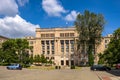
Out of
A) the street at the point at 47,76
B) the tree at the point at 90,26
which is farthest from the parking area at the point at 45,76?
the tree at the point at 90,26

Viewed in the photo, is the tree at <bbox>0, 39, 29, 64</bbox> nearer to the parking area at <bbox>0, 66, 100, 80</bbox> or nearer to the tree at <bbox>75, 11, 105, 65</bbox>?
the tree at <bbox>75, 11, 105, 65</bbox>

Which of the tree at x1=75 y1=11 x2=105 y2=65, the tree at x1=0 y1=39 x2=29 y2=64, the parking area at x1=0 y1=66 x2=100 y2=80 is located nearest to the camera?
the parking area at x1=0 y1=66 x2=100 y2=80

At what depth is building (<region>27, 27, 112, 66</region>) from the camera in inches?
6038

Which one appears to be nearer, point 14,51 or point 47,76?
point 47,76

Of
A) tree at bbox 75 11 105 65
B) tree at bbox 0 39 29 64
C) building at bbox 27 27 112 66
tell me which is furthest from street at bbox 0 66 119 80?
building at bbox 27 27 112 66

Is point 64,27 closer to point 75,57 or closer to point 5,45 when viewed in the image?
point 75,57

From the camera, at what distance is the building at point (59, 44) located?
153 meters

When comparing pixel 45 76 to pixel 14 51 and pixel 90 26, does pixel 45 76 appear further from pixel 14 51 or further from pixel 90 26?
pixel 14 51

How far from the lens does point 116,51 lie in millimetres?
79812

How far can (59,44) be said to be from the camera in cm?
15588

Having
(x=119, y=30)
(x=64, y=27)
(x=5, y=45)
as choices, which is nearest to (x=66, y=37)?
(x=64, y=27)

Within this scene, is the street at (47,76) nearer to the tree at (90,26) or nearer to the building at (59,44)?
the tree at (90,26)

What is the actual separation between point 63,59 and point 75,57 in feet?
28.8

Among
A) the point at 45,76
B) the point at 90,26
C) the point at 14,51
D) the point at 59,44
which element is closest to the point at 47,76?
the point at 45,76
